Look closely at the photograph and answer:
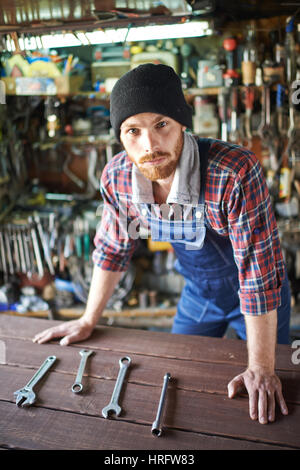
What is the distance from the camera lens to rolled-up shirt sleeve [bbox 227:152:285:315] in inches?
46.0

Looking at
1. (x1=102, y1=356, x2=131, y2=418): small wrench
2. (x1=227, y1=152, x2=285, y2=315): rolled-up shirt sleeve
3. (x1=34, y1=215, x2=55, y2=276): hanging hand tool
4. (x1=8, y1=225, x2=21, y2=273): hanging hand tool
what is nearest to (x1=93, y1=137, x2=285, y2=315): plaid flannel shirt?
(x1=227, y1=152, x2=285, y2=315): rolled-up shirt sleeve

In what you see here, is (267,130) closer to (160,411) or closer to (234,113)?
(234,113)

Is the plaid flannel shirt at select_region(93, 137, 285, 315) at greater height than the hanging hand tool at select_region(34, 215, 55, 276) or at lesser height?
greater

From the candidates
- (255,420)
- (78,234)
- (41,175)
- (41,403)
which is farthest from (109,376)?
(41,175)

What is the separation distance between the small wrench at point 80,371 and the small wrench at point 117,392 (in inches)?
3.8

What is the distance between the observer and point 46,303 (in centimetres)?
312

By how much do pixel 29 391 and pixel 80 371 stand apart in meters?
0.15

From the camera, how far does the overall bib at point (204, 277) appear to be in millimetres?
1374

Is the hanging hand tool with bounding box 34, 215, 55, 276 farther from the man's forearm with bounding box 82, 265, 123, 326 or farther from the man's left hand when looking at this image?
the man's left hand

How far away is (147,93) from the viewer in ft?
3.61

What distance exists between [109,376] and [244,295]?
43cm

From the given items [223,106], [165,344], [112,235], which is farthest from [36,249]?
[165,344]

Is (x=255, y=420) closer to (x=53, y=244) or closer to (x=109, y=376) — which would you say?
(x=109, y=376)

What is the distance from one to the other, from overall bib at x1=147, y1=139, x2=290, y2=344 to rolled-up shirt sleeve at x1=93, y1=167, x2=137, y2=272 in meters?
0.10
